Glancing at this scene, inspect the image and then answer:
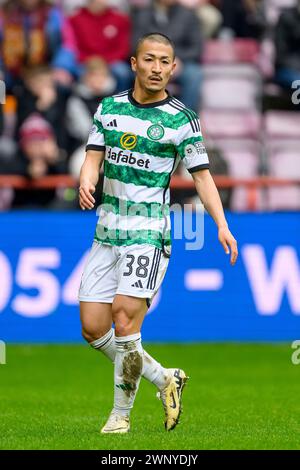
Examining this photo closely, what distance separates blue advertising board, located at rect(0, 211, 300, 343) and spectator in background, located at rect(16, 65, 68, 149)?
7.94ft

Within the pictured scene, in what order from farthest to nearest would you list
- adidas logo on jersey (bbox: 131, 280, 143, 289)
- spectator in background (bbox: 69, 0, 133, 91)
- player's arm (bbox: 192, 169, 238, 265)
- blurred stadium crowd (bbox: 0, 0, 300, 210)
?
spectator in background (bbox: 69, 0, 133, 91) → blurred stadium crowd (bbox: 0, 0, 300, 210) → adidas logo on jersey (bbox: 131, 280, 143, 289) → player's arm (bbox: 192, 169, 238, 265)

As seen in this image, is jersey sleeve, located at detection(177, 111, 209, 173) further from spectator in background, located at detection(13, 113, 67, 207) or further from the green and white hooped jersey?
spectator in background, located at detection(13, 113, 67, 207)

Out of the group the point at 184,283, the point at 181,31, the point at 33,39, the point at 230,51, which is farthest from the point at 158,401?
the point at 230,51

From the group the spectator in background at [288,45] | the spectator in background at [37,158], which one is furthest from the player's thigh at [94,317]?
the spectator in background at [288,45]

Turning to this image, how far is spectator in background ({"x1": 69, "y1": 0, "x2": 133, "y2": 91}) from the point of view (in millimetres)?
17672

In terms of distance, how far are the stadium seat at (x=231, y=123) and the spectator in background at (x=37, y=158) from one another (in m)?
2.75

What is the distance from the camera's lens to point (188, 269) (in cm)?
1438

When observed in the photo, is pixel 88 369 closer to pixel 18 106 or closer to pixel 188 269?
pixel 188 269

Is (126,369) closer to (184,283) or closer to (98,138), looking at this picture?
(98,138)

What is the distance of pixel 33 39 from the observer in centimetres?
1789

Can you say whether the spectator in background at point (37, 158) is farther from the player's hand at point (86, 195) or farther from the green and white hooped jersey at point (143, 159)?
the player's hand at point (86, 195)

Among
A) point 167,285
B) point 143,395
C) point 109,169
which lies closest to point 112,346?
point 109,169

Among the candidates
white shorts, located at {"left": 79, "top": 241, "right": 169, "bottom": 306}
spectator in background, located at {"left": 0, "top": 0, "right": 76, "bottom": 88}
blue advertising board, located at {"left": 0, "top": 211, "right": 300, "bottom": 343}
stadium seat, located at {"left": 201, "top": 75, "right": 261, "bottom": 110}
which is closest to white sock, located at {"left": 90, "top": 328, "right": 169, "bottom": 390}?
white shorts, located at {"left": 79, "top": 241, "right": 169, "bottom": 306}

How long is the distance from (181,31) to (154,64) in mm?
9836
